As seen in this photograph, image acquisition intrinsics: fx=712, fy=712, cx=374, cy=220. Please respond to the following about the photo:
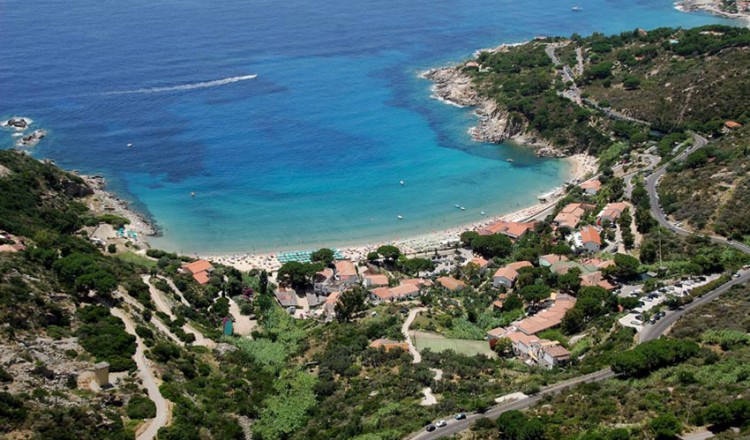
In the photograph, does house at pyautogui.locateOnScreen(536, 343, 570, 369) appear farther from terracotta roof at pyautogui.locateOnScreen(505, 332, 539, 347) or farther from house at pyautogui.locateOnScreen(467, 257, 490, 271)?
house at pyautogui.locateOnScreen(467, 257, 490, 271)

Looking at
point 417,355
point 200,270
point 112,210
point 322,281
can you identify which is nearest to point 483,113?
point 322,281

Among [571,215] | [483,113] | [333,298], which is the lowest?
[333,298]

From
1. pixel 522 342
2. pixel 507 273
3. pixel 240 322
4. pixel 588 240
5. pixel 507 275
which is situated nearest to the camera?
pixel 522 342

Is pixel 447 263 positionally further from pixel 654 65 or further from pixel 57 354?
pixel 654 65

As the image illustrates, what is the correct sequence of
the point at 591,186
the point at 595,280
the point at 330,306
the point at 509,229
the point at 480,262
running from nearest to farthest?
the point at 595,280
the point at 330,306
the point at 480,262
the point at 509,229
the point at 591,186

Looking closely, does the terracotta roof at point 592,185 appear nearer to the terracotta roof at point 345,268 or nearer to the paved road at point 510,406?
the terracotta roof at point 345,268

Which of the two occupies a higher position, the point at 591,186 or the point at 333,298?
the point at 591,186

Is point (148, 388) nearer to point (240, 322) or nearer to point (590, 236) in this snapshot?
point (240, 322)
